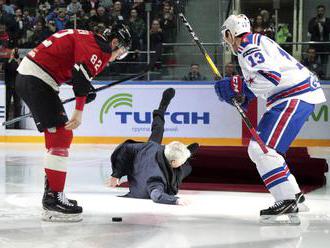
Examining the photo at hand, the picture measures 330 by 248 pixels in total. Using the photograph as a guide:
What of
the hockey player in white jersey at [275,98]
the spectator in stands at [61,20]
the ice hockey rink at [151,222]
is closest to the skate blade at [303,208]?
the ice hockey rink at [151,222]

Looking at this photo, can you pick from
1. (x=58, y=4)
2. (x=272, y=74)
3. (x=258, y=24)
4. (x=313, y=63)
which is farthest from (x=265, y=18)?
(x=272, y=74)

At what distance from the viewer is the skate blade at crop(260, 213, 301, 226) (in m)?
A: 4.10

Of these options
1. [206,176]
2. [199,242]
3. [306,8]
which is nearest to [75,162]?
[206,176]

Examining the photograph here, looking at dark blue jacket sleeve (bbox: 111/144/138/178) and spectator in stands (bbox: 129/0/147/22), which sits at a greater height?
spectator in stands (bbox: 129/0/147/22)

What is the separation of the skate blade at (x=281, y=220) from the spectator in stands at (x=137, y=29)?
6077mm

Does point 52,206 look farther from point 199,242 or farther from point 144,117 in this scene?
point 144,117

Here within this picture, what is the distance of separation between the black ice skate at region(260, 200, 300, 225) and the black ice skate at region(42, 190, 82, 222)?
45.3 inches

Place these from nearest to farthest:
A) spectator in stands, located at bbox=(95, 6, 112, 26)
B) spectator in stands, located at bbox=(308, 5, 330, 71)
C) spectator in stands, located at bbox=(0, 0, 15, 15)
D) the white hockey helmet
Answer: the white hockey helmet → spectator in stands, located at bbox=(308, 5, 330, 71) → spectator in stands, located at bbox=(95, 6, 112, 26) → spectator in stands, located at bbox=(0, 0, 15, 15)

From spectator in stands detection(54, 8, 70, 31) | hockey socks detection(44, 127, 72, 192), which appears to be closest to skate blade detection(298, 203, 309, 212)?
hockey socks detection(44, 127, 72, 192)

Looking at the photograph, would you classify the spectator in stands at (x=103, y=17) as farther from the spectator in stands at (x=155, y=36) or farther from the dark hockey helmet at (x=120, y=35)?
the dark hockey helmet at (x=120, y=35)

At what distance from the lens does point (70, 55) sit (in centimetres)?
409

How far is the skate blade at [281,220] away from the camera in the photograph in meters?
4.10

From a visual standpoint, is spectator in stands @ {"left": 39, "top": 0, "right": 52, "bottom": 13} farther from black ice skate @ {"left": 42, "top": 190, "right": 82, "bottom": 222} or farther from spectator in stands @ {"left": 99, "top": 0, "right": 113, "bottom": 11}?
black ice skate @ {"left": 42, "top": 190, "right": 82, "bottom": 222}

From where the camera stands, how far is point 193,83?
914 centimetres
